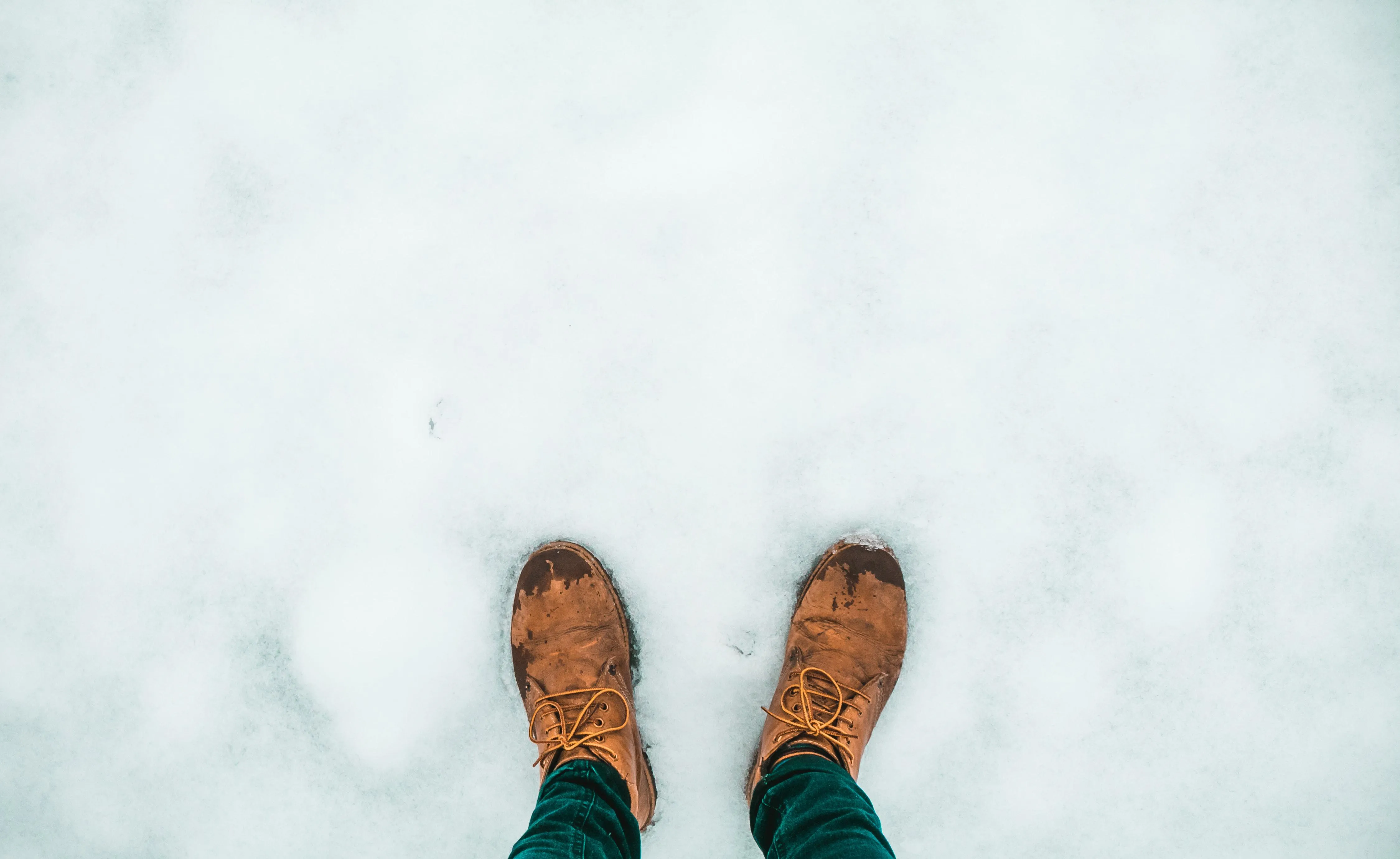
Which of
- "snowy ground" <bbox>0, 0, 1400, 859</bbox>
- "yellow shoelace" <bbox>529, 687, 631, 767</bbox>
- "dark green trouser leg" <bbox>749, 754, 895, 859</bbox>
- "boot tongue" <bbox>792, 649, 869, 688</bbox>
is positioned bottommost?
"dark green trouser leg" <bbox>749, 754, 895, 859</bbox>

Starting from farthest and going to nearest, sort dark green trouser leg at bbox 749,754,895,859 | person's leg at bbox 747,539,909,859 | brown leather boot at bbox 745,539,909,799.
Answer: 1. brown leather boot at bbox 745,539,909,799
2. person's leg at bbox 747,539,909,859
3. dark green trouser leg at bbox 749,754,895,859

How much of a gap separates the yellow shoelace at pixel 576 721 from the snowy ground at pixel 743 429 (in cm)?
12

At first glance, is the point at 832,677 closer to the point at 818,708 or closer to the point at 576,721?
the point at 818,708

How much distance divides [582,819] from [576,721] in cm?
19

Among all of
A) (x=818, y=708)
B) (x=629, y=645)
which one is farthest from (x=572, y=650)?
(x=818, y=708)

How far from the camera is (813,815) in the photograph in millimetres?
965

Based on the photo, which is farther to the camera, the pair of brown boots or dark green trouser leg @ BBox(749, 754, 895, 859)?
the pair of brown boots

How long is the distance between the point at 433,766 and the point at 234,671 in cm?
43

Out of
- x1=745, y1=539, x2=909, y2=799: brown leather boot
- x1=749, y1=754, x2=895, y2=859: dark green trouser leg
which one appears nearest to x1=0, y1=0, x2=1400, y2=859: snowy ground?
x1=745, y1=539, x2=909, y2=799: brown leather boot

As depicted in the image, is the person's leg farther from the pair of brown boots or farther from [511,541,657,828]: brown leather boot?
[511,541,657,828]: brown leather boot

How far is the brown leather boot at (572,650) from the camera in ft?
3.86

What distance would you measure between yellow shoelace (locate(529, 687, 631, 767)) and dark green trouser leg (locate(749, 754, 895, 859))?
264 millimetres

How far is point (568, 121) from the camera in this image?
4.22 feet

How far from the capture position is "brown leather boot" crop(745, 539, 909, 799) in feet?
3.92
